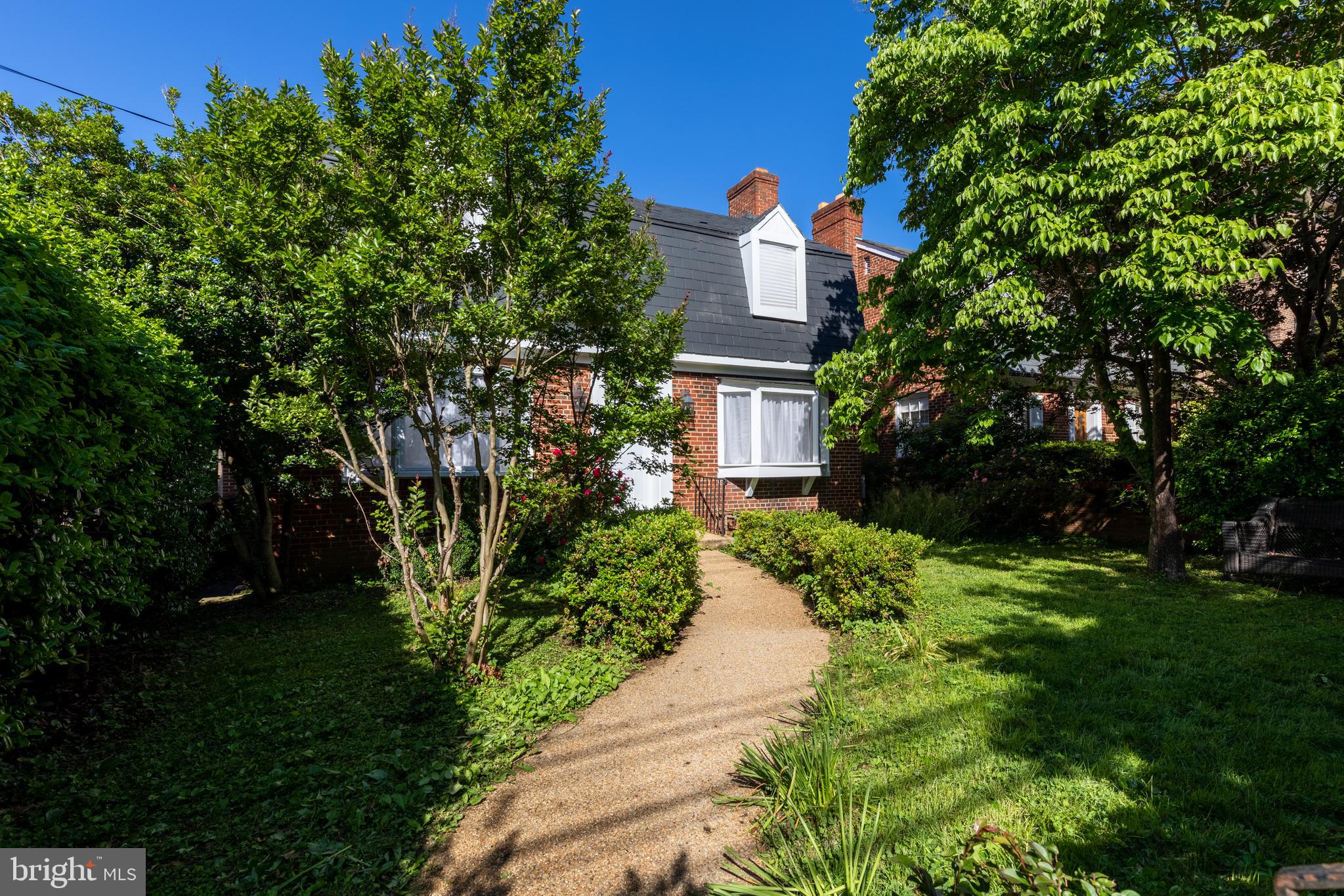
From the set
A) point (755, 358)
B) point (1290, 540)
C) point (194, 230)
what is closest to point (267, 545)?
point (194, 230)

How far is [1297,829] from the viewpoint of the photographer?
8.29 feet

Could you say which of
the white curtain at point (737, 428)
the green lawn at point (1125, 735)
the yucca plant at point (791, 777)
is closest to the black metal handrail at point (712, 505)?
the white curtain at point (737, 428)

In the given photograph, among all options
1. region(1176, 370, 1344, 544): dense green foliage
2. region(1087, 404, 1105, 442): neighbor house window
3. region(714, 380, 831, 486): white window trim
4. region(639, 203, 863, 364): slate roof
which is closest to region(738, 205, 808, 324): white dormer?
region(639, 203, 863, 364): slate roof

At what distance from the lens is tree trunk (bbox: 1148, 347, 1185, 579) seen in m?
7.54

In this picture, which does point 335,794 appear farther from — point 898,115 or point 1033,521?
point 1033,521

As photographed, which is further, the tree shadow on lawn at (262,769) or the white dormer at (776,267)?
the white dormer at (776,267)

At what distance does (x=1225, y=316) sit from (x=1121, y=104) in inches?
116

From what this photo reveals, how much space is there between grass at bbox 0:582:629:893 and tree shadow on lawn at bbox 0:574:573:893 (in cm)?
1

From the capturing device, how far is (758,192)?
48.2 ft

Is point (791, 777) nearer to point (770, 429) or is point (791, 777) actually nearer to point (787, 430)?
point (770, 429)

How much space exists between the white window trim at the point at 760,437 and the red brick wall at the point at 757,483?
94mm

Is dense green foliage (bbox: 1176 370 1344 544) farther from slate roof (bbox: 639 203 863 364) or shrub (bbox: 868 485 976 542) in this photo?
slate roof (bbox: 639 203 863 364)

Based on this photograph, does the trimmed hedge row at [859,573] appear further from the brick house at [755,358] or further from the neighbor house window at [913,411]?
the neighbor house window at [913,411]

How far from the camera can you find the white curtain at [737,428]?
11.2 m
